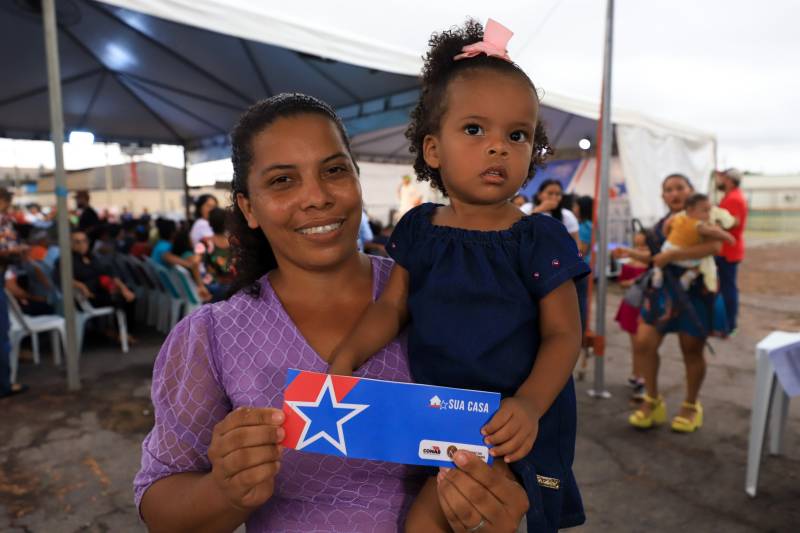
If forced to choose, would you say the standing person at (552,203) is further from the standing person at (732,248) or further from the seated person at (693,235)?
the standing person at (732,248)

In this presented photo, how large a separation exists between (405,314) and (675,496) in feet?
9.17

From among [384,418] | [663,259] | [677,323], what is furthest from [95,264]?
[384,418]

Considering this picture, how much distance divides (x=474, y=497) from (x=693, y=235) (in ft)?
12.0

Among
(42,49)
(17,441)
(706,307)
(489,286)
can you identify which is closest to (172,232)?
(42,49)

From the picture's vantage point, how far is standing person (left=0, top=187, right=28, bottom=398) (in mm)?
4723

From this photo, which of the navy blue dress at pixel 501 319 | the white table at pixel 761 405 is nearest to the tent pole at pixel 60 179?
the navy blue dress at pixel 501 319

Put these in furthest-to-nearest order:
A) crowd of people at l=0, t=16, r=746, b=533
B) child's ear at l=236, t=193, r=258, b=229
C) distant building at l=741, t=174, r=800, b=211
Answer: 1. distant building at l=741, t=174, r=800, b=211
2. child's ear at l=236, t=193, r=258, b=229
3. crowd of people at l=0, t=16, r=746, b=533

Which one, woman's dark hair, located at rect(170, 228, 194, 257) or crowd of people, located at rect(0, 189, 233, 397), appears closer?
crowd of people, located at rect(0, 189, 233, 397)

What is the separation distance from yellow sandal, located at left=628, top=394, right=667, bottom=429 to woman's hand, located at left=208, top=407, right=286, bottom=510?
3.88 m

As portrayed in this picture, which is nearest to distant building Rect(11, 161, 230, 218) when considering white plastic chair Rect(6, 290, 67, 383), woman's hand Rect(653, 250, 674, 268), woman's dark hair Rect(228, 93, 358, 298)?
white plastic chair Rect(6, 290, 67, 383)

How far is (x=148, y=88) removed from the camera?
8672 millimetres

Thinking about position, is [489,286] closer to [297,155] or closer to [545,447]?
[545,447]

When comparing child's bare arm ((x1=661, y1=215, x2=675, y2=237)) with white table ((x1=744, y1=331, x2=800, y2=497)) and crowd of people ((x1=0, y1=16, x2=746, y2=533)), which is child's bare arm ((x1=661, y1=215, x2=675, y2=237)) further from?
crowd of people ((x1=0, y1=16, x2=746, y2=533))

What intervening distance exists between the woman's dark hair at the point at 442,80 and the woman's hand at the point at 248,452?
784 mm
